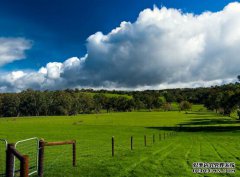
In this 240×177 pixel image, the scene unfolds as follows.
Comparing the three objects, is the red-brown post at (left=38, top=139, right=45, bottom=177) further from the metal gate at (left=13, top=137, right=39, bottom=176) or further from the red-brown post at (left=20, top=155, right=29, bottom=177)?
the red-brown post at (left=20, top=155, right=29, bottom=177)

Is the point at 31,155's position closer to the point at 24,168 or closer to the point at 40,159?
the point at 40,159

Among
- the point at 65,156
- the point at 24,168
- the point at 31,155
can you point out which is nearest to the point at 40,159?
the point at 24,168

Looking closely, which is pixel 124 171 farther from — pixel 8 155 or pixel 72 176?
pixel 8 155

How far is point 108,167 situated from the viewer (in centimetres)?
1736

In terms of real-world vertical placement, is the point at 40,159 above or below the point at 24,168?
below

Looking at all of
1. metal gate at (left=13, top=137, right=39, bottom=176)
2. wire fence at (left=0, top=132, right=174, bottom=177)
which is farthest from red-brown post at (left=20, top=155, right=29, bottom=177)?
wire fence at (left=0, top=132, right=174, bottom=177)

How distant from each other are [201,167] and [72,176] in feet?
23.5

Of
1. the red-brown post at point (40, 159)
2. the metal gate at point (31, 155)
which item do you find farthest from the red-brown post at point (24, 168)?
the red-brown post at point (40, 159)

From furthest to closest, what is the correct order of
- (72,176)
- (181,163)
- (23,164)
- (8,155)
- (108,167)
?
(181,163)
(108,167)
(72,176)
(8,155)
(23,164)

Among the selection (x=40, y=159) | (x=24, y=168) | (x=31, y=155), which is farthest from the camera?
(x=31, y=155)

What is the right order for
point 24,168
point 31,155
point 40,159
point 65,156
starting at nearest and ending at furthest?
point 24,168 → point 40,159 → point 65,156 → point 31,155

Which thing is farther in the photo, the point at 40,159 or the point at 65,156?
the point at 65,156

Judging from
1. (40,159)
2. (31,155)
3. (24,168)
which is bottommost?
(31,155)

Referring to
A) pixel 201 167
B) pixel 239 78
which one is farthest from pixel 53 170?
pixel 239 78
